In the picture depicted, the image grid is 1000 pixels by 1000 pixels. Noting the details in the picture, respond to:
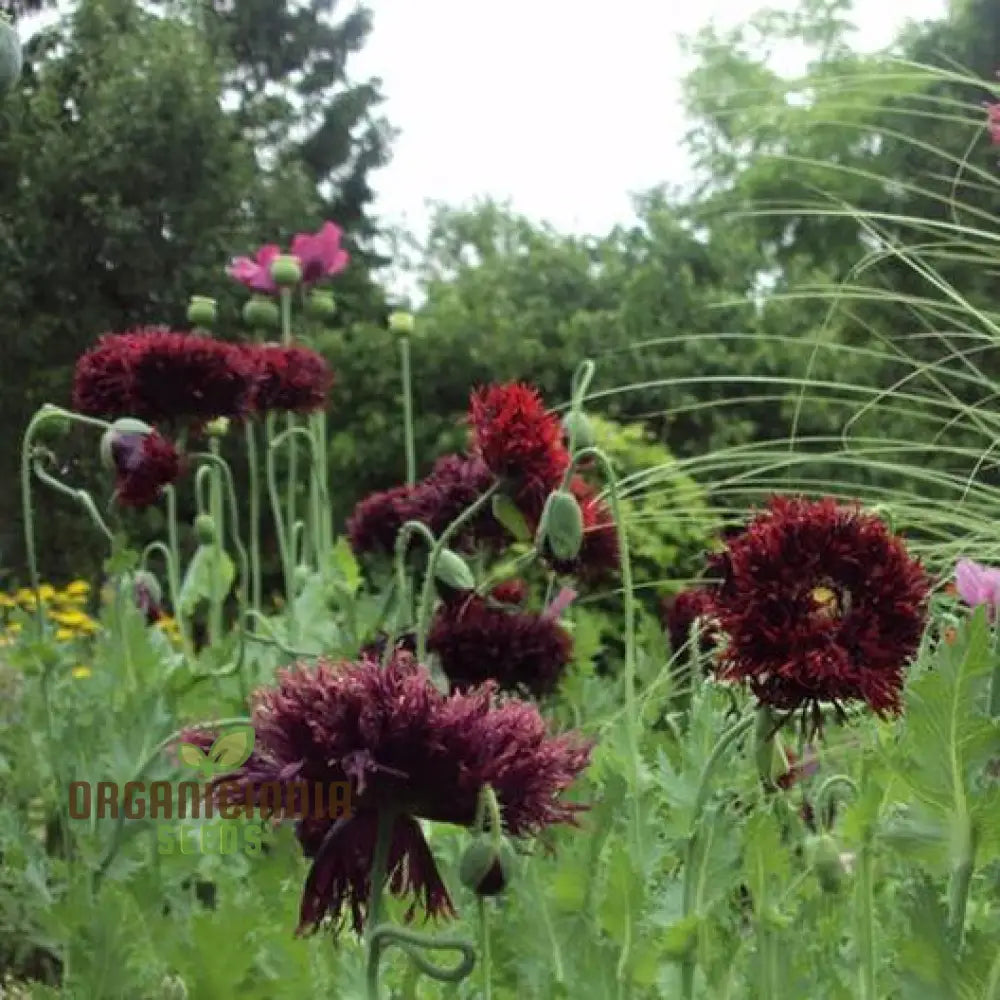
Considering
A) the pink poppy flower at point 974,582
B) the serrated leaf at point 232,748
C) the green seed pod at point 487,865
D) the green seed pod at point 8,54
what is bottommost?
the serrated leaf at point 232,748

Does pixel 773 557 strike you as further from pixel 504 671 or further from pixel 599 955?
pixel 504 671

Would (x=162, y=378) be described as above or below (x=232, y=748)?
above

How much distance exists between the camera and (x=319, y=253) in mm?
2189

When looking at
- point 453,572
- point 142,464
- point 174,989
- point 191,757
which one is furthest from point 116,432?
point 174,989

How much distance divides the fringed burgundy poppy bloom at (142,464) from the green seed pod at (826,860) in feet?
2.39

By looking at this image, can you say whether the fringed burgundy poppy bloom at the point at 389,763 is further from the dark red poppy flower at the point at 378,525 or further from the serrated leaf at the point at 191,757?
the dark red poppy flower at the point at 378,525

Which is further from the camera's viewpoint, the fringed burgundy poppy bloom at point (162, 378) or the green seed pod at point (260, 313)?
the green seed pod at point (260, 313)

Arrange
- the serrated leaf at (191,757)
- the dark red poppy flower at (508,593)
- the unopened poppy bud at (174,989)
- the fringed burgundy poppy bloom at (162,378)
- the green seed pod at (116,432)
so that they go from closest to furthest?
the unopened poppy bud at (174,989)
the serrated leaf at (191,757)
the green seed pod at (116,432)
the fringed burgundy poppy bloom at (162,378)
the dark red poppy flower at (508,593)

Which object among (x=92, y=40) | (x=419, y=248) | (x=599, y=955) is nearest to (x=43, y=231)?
(x=92, y=40)

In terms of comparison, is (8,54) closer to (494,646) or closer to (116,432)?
(116,432)

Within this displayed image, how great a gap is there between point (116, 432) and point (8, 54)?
474mm

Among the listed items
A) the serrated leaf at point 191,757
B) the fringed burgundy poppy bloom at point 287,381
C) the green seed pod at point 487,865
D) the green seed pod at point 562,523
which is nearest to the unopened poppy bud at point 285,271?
the fringed burgundy poppy bloom at point 287,381

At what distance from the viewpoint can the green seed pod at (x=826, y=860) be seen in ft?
3.02

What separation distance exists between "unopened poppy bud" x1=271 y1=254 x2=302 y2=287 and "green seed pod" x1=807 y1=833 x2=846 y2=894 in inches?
52.9
